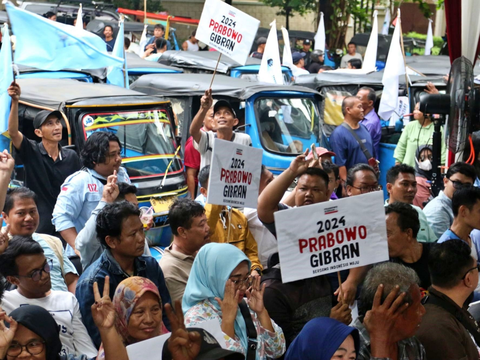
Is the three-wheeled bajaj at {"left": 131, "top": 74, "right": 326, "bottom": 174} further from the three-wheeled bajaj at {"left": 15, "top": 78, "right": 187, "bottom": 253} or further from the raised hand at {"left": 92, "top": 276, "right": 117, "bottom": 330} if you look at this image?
the raised hand at {"left": 92, "top": 276, "right": 117, "bottom": 330}

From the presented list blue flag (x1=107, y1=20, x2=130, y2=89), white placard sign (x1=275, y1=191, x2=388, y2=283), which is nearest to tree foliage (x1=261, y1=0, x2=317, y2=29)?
blue flag (x1=107, y1=20, x2=130, y2=89)

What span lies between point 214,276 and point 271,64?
9.29 meters

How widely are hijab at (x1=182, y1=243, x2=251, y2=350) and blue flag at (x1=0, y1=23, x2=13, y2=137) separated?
12.1ft

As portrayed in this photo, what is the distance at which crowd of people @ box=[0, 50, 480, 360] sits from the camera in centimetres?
376

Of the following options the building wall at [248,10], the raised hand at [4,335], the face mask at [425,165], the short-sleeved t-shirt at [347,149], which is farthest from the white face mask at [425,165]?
the building wall at [248,10]

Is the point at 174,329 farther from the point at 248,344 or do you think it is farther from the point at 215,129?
the point at 215,129

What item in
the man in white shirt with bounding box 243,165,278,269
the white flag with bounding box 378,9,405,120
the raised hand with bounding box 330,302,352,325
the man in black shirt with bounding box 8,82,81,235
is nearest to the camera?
the raised hand with bounding box 330,302,352,325

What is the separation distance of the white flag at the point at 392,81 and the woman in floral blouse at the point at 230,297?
8.26 m

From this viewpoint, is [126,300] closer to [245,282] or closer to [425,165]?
[245,282]

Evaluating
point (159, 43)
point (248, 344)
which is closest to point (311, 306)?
point (248, 344)

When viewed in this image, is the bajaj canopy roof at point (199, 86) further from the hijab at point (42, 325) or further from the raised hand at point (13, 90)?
the hijab at point (42, 325)

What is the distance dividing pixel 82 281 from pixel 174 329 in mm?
1191

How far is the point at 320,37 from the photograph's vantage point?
68.1ft

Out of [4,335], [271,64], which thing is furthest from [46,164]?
[271,64]
